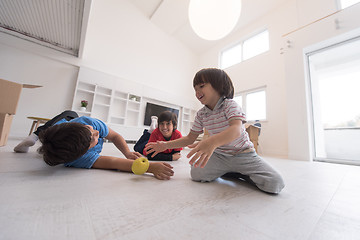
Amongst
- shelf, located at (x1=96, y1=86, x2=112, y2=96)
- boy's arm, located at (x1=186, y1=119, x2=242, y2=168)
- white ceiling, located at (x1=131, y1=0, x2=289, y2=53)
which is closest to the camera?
boy's arm, located at (x1=186, y1=119, x2=242, y2=168)

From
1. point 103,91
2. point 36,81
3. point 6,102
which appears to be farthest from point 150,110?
point 6,102

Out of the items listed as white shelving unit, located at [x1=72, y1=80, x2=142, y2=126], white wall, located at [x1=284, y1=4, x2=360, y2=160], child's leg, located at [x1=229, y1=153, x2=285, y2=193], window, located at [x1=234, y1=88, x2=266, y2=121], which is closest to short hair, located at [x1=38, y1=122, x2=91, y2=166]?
child's leg, located at [x1=229, y1=153, x2=285, y2=193]

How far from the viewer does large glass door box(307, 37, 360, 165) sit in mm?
2258

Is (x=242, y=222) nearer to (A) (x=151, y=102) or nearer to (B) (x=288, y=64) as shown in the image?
(B) (x=288, y=64)

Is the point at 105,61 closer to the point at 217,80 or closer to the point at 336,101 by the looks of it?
the point at 217,80

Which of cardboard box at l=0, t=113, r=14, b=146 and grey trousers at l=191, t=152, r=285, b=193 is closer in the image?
grey trousers at l=191, t=152, r=285, b=193

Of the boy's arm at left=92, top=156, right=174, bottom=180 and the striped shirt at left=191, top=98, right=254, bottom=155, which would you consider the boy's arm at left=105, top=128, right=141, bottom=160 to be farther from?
the striped shirt at left=191, top=98, right=254, bottom=155

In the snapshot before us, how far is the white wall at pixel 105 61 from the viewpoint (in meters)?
2.58

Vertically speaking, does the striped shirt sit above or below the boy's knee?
above

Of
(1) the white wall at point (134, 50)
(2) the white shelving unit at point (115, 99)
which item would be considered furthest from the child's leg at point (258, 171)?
(1) the white wall at point (134, 50)

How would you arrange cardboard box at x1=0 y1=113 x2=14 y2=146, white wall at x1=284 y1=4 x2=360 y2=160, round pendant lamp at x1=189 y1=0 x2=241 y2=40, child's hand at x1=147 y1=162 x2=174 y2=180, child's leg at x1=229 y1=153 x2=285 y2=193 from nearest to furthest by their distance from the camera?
child's leg at x1=229 y1=153 x2=285 y2=193, child's hand at x1=147 y1=162 x2=174 y2=180, cardboard box at x1=0 y1=113 x2=14 y2=146, white wall at x1=284 y1=4 x2=360 y2=160, round pendant lamp at x1=189 y1=0 x2=241 y2=40

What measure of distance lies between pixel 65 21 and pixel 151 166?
2.38m

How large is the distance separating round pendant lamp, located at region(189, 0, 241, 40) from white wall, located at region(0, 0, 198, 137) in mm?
2314

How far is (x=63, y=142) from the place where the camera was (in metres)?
0.60
